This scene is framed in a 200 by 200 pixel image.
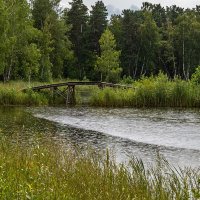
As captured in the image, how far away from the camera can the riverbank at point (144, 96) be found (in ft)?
112

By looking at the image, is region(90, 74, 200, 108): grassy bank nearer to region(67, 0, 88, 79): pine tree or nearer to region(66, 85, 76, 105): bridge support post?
region(66, 85, 76, 105): bridge support post

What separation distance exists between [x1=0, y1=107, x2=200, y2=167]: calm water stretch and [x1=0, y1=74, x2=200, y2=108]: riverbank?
2.00m

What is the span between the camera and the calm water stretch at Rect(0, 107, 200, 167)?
17.2 meters

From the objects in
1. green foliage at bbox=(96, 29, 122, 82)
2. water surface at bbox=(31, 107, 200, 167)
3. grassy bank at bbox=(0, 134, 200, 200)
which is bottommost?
water surface at bbox=(31, 107, 200, 167)

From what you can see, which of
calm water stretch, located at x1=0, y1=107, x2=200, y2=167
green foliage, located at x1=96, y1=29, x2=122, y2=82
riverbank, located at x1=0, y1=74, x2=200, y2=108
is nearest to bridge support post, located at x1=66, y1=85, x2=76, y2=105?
riverbank, located at x1=0, y1=74, x2=200, y2=108

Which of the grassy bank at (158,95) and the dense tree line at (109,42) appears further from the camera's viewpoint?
the dense tree line at (109,42)

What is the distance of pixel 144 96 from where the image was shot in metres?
35.3

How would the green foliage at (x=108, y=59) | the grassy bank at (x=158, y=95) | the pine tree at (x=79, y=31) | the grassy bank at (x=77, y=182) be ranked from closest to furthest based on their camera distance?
1. the grassy bank at (x=77, y=182)
2. the grassy bank at (x=158, y=95)
3. the green foliage at (x=108, y=59)
4. the pine tree at (x=79, y=31)

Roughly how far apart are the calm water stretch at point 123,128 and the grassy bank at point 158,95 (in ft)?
6.36

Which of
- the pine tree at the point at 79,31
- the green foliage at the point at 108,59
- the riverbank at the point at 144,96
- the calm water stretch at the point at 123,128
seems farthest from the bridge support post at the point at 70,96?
the pine tree at the point at 79,31

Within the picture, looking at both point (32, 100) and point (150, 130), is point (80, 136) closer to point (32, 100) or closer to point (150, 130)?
point (150, 130)

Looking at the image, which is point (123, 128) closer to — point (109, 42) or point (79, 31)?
point (109, 42)

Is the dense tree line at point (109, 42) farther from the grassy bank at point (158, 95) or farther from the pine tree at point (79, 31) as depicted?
the grassy bank at point (158, 95)

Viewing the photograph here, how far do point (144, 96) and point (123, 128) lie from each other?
11253 mm
